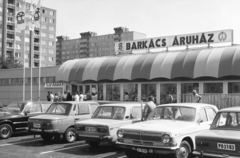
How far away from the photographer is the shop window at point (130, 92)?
22.7m

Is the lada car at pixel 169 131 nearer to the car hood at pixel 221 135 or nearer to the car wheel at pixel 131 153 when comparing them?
the car wheel at pixel 131 153

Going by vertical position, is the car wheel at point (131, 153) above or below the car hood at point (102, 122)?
below

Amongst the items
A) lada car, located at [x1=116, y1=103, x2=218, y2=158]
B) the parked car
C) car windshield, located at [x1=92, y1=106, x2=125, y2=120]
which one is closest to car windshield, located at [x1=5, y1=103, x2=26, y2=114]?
the parked car

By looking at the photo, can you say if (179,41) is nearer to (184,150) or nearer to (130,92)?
(130,92)

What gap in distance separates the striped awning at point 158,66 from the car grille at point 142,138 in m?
11.5

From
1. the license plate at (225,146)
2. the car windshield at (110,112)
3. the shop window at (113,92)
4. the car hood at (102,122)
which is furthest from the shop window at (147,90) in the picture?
the license plate at (225,146)

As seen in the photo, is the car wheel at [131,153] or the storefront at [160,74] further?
the storefront at [160,74]

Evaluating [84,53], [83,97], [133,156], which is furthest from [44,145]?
[84,53]

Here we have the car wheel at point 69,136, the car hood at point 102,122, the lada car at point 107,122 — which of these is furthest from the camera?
the car wheel at point 69,136

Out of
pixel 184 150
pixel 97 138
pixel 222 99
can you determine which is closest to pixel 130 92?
pixel 222 99

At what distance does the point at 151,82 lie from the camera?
71.4 ft

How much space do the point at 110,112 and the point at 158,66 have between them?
11047mm

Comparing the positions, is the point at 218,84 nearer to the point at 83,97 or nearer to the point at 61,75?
the point at 83,97

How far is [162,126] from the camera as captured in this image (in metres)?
7.45
